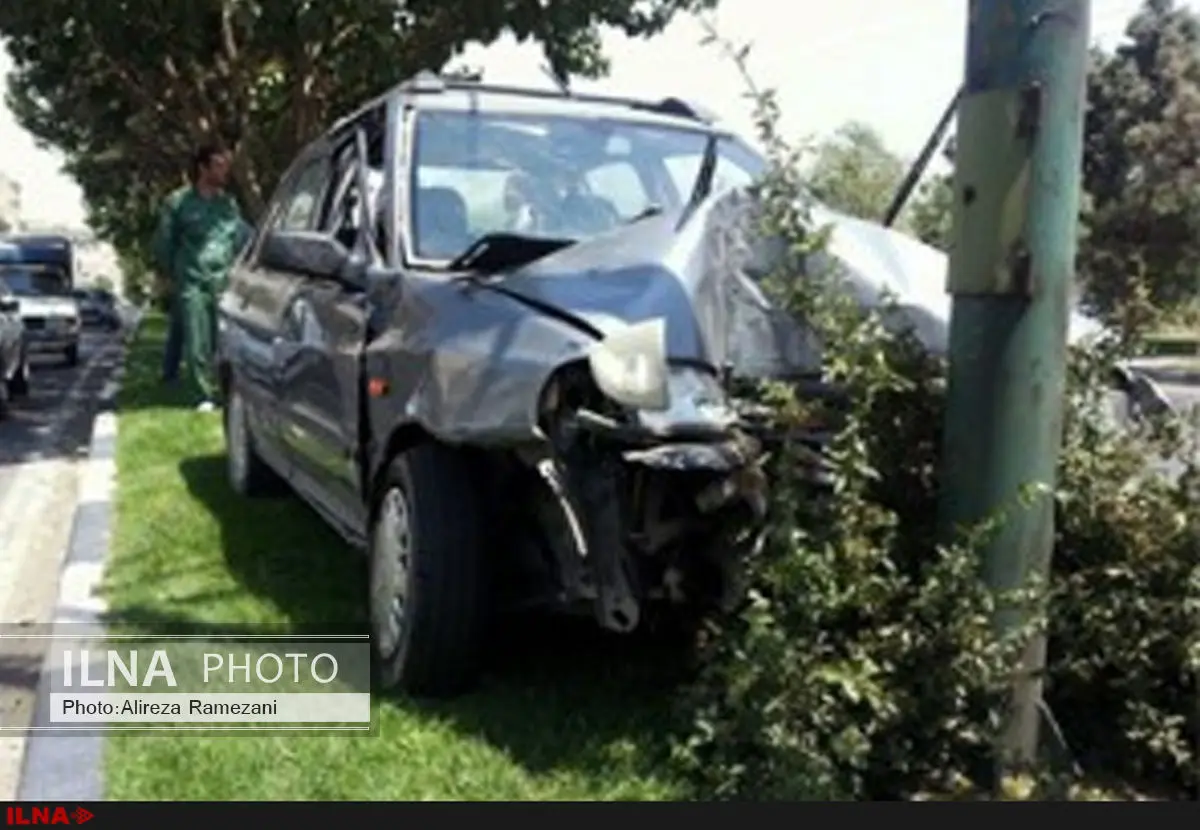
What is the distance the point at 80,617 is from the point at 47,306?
1670cm

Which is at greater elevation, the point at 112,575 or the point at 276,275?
the point at 276,275

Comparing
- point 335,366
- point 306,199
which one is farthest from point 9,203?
point 335,366

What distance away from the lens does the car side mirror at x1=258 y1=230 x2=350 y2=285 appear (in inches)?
175

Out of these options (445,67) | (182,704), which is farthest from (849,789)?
(445,67)

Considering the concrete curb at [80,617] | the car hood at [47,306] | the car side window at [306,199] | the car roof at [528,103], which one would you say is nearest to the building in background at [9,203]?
the car hood at [47,306]

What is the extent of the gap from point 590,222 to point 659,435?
154 cm

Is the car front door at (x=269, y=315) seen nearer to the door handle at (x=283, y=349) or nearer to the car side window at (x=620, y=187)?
the door handle at (x=283, y=349)

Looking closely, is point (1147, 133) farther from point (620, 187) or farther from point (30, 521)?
point (620, 187)

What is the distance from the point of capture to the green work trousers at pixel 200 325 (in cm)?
939

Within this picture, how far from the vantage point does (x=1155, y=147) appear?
3453 centimetres

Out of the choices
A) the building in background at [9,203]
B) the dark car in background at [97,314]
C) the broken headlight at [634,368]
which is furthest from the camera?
the building in background at [9,203]

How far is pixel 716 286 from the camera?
344 cm

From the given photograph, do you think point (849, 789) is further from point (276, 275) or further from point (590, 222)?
point (276, 275)

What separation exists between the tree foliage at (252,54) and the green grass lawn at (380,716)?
220 inches
